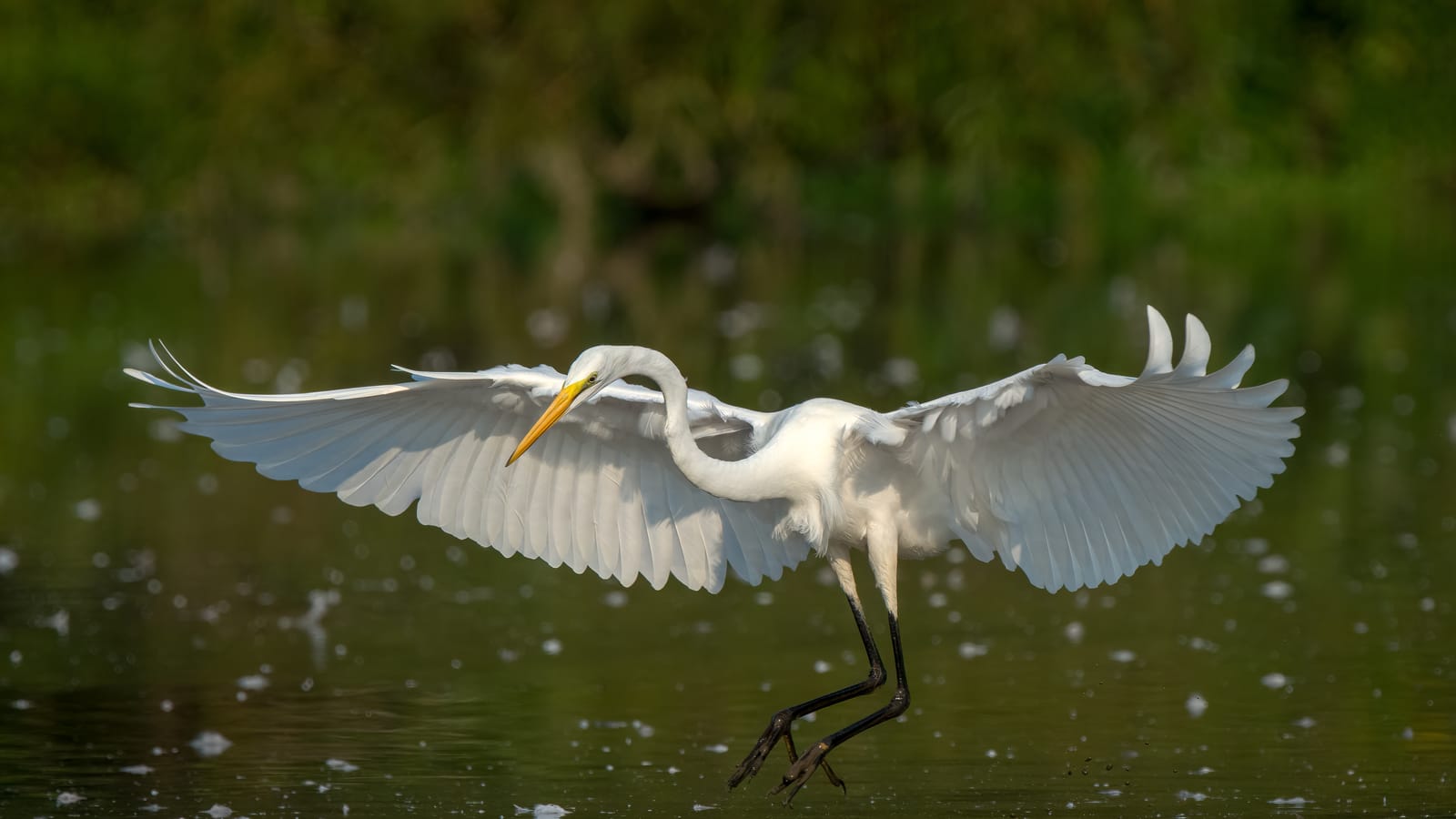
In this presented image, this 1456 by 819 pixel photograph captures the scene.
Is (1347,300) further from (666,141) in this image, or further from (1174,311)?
(666,141)

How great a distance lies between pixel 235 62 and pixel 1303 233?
51.3ft

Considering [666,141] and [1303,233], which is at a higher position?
[666,141]

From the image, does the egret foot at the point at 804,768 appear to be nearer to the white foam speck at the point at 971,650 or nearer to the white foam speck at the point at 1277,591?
the white foam speck at the point at 971,650

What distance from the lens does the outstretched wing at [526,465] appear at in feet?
20.6

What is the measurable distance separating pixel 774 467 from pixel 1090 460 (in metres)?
0.89

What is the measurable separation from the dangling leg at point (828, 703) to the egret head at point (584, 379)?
1096mm

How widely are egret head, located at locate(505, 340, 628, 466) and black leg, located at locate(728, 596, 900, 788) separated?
1.10 m

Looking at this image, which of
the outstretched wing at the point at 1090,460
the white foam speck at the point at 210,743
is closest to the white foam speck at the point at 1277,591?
the outstretched wing at the point at 1090,460

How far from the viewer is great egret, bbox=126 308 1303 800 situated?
5836 mm

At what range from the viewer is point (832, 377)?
15141 mm

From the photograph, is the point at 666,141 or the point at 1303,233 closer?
the point at 1303,233

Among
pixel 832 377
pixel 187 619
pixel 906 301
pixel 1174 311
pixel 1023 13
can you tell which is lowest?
pixel 187 619

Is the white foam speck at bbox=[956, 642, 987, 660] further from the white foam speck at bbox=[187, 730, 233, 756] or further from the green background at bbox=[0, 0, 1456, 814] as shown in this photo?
the white foam speck at bbox=[187, 730, 233, 756]

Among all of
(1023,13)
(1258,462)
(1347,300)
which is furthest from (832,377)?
(1023,13)
